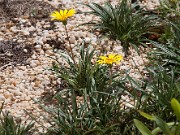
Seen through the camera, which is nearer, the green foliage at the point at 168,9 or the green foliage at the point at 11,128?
the green foliage at the point at 11,128

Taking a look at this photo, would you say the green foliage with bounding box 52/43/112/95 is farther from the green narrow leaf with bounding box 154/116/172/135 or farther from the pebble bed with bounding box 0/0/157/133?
the green narrow leaf with bounding box 154/116/172/135

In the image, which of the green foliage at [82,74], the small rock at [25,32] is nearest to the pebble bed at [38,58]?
the small rock at [25,32]

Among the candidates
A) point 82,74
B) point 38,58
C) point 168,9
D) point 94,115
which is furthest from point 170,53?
point 38,58

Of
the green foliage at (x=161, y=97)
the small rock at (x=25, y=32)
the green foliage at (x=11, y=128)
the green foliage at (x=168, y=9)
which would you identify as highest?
the green foliage at (x=168, y=9)

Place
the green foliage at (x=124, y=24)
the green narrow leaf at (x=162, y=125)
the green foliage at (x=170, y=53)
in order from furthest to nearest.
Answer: the green foliage at (x=124, y=24)
the green foliage at (x=170, y=53)
the green narrow leaf at (x=162, y=125)

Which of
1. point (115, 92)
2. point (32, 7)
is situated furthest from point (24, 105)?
point (32, 7)

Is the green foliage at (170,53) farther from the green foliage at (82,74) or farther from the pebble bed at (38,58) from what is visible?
the green foliage at (82,74)

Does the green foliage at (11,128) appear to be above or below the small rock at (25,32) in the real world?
below

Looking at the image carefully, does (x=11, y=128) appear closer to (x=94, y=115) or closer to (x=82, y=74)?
(x=94, y=115)
